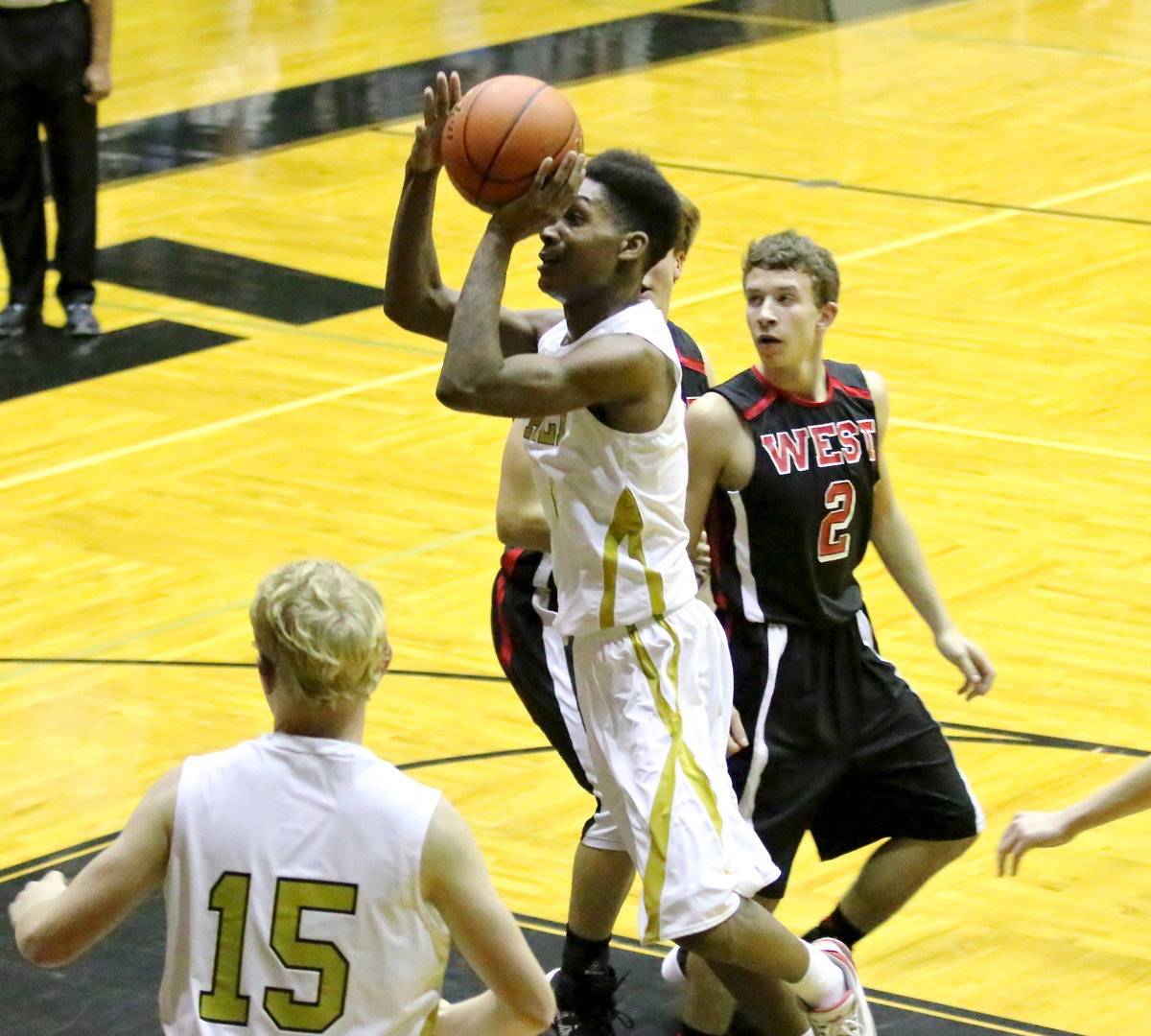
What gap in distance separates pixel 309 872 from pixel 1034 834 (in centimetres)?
132

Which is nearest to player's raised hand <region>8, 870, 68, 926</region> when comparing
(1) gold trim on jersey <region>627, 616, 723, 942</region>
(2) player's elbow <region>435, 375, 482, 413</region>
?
(2) player's elbow <region>435, 375, 482, 413</region>

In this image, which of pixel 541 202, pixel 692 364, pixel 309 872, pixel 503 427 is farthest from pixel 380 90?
pixel 309 872

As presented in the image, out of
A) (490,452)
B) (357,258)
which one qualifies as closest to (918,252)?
(357,258)

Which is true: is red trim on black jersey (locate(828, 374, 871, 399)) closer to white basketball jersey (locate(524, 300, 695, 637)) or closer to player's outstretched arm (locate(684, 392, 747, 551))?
player's outstretched arm (locate(684, 392, 747, 551))

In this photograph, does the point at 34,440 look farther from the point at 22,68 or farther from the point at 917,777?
the point at 917,777

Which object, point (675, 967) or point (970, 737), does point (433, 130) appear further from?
point (970, 737)

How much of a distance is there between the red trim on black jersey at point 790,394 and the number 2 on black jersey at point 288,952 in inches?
71.1

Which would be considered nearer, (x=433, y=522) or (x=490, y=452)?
(x=433, y=522)

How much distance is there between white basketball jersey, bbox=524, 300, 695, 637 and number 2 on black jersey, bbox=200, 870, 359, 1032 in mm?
1205

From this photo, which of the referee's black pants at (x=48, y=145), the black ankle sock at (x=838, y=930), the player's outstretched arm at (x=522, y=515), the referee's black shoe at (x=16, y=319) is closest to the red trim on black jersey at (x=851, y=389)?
the player's outstretched arm at (x=522, y=515)

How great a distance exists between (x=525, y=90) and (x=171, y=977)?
1.83 meters

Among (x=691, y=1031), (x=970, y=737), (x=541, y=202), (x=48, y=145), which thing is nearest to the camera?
(x=541, y=202)

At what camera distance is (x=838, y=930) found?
450 centimetres

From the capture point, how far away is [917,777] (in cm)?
433
